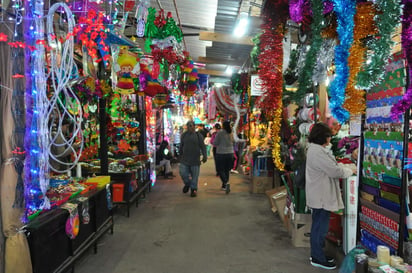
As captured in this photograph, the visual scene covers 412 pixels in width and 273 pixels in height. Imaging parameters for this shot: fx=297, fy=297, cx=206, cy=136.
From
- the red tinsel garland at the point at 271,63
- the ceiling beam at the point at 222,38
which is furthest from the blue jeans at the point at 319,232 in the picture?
the ceiling beam at the point at 222,38

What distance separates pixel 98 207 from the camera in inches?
163

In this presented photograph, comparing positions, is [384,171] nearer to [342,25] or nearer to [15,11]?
[342,25]

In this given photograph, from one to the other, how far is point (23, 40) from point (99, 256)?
2730 millimetres

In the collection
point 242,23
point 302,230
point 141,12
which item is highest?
point 242,23

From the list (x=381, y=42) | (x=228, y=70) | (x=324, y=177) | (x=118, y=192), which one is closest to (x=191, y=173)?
(x=118, y=192)

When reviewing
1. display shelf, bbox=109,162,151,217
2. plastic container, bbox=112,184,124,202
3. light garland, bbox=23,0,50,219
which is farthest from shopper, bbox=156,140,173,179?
light garland, bbox=23,0,50,219

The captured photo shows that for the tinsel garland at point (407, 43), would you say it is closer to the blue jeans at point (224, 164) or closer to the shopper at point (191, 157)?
the shopper at point (191, 157)

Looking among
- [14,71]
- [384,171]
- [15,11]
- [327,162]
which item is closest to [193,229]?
[327,162]

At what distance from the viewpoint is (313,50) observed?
3.33 meters

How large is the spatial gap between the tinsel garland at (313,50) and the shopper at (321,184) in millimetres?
694

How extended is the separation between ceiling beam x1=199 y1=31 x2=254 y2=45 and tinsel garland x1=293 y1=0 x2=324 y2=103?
2.91 meters

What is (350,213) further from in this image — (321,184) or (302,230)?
(302,230)

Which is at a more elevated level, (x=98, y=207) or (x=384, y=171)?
(x=384, y=171)

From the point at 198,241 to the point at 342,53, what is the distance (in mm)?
3126
